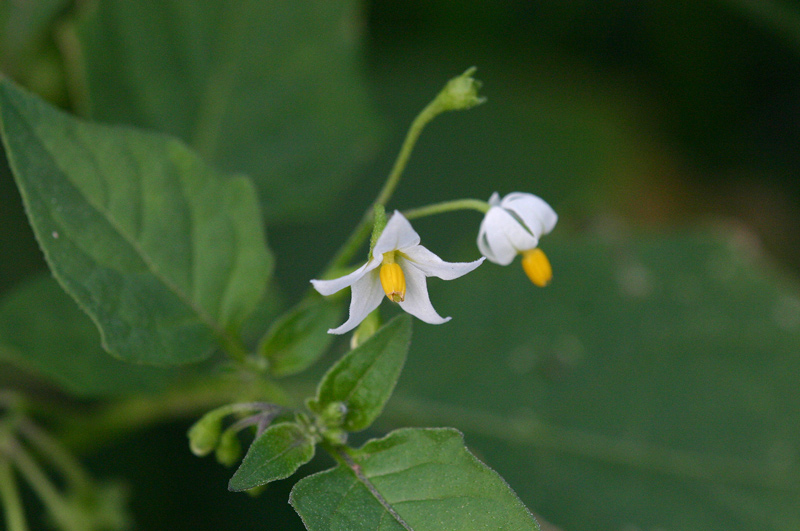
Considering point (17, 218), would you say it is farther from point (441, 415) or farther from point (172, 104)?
point (441, 415)

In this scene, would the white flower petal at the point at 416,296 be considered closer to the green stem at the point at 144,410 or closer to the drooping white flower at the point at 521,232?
Answer: the drooping white flower at the point at 521,232

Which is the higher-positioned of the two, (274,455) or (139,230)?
(139,230)

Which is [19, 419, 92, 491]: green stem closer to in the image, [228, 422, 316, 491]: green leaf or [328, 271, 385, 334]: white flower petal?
[228, 422, 316, 491]: green leaf

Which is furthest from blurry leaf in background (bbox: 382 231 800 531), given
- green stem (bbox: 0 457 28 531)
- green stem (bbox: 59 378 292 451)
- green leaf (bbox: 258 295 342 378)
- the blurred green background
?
green stem (bbox: 0 457 28 531)

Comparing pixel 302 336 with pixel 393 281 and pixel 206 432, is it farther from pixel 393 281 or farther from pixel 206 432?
pixel 393 281

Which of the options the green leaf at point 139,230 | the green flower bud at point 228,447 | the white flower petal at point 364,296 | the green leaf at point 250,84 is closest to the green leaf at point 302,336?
the green leaf at point 139,230

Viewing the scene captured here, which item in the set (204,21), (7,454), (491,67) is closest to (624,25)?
(491,67)

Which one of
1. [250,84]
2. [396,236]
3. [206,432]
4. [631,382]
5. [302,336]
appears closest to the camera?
[396,236]

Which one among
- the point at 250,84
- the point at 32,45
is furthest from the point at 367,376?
the point at 32,45

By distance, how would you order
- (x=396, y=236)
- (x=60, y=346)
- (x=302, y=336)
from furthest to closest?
(x=60, y=346)
(x=302, y=336)
(x=396, y=236)
